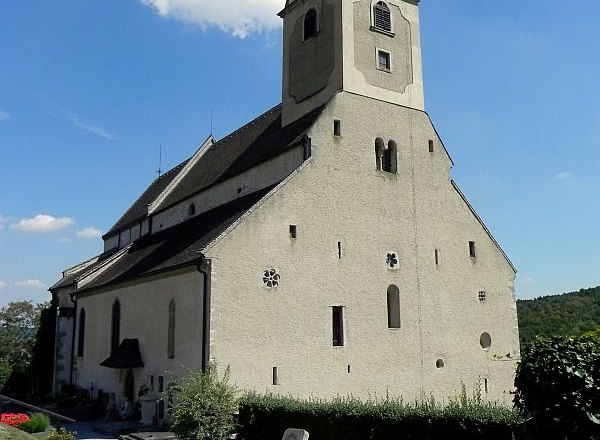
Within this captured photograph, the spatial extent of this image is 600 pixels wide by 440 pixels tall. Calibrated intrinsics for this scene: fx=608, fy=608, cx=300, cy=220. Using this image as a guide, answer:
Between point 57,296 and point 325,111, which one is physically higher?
point 325,111

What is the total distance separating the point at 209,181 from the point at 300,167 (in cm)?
795

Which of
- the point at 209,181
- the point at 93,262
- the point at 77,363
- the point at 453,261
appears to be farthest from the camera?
the point at 93,262

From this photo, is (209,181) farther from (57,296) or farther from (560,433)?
(560,433)

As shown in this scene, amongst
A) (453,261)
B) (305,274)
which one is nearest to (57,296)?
(305,274)

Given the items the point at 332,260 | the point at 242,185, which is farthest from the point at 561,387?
the point at 242,185

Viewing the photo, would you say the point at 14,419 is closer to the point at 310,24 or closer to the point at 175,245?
the point at 175,245

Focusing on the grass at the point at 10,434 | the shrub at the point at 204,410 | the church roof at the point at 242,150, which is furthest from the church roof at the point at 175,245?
the grass at the point at 10,434

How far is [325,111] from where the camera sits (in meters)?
23.3

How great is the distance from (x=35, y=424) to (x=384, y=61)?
19.1 m

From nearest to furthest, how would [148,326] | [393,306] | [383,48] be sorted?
[393,306] < [148,326] < [383,48]

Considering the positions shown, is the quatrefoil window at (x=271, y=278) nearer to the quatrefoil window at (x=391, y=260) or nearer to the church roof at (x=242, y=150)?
the quatrefoil window at (x=391, y=260)

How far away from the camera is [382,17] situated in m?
26.1

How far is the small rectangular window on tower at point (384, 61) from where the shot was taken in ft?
83.9

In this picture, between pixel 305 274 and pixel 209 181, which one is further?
pixel 209 181
